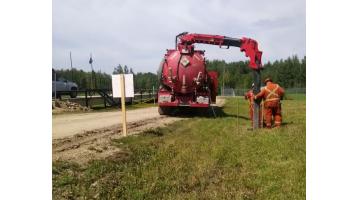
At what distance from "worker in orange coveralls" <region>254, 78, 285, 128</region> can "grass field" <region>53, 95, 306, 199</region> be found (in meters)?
2.11

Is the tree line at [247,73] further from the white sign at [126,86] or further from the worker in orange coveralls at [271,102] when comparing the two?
the worker in orange coveralls at [271,102]

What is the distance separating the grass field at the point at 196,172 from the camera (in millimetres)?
4141

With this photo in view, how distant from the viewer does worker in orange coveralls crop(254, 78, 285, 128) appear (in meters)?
8.49

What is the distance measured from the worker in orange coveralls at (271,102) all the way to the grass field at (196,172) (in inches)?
83.3

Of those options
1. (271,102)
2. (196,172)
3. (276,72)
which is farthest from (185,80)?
(196,172)

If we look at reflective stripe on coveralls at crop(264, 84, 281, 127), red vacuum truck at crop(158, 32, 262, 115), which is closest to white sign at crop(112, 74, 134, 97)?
reflective stripe on coveralls at crop(264, 84, 281, 127)

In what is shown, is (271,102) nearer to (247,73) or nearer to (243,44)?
(247,73)

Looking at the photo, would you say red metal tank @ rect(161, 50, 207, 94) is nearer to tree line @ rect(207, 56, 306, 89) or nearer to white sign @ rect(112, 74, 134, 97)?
tree line @ rect(207, 56, 306, 89)

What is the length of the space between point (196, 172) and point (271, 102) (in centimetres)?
445

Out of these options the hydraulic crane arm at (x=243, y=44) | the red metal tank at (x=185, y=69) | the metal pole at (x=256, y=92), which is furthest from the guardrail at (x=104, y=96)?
the metal pole at (x=256, y=92)

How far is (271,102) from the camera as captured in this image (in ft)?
29.1

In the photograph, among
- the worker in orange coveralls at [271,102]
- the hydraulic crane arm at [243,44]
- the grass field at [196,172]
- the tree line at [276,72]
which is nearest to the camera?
the grass field at [196,172]
